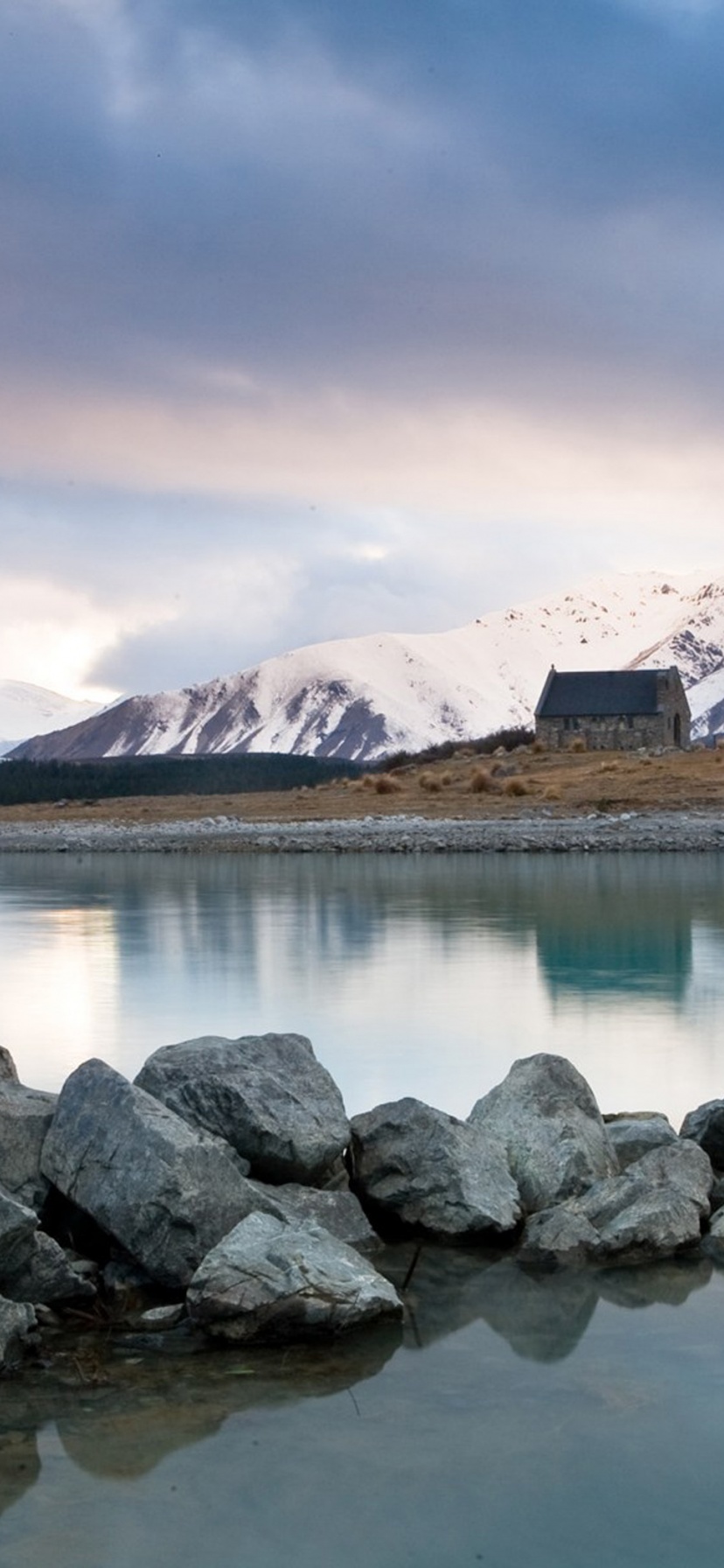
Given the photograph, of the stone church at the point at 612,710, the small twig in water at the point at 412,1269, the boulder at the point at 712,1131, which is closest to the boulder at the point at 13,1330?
the small twig in water at the point at 412,1269

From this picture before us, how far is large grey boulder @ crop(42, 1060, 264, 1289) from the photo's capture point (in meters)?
7.64

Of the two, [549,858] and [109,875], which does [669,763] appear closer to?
[549,858]

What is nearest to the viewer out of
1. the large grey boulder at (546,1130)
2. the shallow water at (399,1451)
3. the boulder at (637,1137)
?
the shallow water at (399,1451)

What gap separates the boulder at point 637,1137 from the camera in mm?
9844

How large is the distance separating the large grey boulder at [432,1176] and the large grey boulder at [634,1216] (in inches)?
11.4

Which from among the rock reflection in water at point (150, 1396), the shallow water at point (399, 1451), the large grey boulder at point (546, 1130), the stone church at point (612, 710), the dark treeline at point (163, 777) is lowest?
the shallow water at point (399, 1451)

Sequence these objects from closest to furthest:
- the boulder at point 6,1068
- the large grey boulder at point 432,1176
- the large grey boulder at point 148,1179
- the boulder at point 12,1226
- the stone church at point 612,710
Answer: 1. the boulder at point 12,1226
2. the large grey boulder at point 148,1179
3. the large grey boulder at point 432,1176
4. the boulder at point 6,1068
5. the stone church at point 612,710

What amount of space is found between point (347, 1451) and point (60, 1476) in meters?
1.05

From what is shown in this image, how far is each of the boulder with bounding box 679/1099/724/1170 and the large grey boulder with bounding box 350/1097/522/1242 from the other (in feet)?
5.04

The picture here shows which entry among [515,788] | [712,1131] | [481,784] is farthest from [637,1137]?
[481,784]

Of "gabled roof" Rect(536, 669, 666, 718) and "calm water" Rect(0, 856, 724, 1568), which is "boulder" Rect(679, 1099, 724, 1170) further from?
"gabled roof" Rect(536, 669, 666, 718)

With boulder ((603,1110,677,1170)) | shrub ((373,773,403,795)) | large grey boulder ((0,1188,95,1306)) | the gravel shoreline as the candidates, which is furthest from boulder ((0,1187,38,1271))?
shrub ((373,773,403,795))

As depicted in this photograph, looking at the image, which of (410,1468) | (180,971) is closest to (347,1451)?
(410,1468)

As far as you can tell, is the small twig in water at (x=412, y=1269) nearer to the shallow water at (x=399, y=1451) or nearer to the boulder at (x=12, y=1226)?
the shallow water at (x=399, y=1451)
